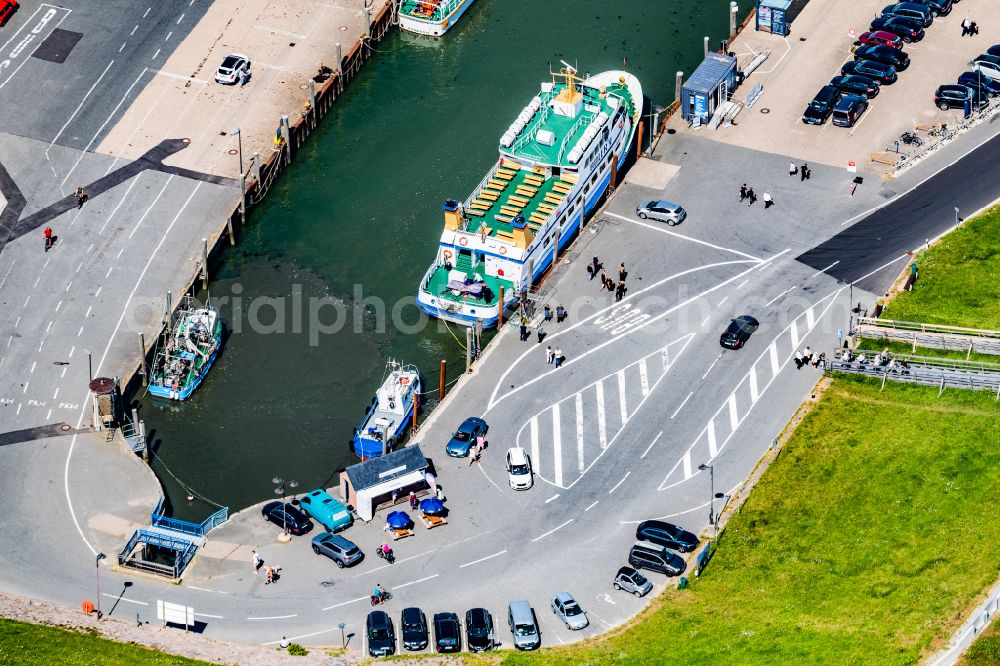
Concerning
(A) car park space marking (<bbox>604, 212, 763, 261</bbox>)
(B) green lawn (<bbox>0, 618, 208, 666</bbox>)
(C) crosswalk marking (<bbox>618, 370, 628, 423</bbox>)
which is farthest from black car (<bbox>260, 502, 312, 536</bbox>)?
(A) car park space marking (<bbox>604, 212, 763, 261</bbox>)

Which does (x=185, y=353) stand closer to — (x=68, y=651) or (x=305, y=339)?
(x=305, y=339)

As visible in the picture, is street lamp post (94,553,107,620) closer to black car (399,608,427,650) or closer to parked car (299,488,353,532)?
parked car (299,488,353,532)

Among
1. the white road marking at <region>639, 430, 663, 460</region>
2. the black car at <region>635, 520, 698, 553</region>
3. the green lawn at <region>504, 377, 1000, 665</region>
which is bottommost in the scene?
the white road marking at <region>639, 430, 663, 460</region>

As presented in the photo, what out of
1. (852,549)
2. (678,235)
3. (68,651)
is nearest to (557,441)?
(852,549)

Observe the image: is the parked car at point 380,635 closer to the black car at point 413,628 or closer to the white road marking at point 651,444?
the black car at point 413,628

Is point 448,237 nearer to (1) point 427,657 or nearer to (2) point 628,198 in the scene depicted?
(2) point 628,198

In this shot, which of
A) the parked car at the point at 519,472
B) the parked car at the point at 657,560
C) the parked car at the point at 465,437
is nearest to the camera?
the parked car at the point at 657,560

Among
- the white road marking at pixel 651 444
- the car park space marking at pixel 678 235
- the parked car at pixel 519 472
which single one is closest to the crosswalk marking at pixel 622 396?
the white road marking at pixel 651 444
